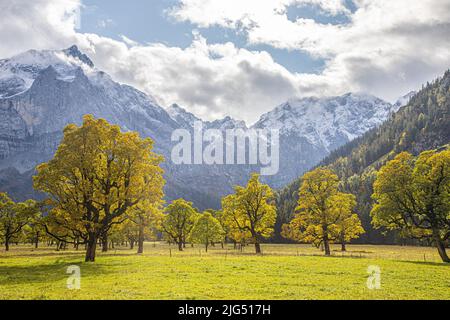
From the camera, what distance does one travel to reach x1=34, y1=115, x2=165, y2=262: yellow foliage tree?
4506cm

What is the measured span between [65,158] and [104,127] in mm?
6236

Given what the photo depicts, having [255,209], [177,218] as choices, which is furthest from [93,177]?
[177,218]

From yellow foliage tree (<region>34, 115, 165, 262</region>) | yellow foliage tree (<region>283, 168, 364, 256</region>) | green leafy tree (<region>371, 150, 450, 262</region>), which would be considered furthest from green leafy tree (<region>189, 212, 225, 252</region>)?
yellow foliage tree (<region>34, 115, 165, 262</region>)

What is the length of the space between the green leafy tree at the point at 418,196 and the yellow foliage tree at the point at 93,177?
1382 inches

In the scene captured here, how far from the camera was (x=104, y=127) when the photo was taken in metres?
47.4

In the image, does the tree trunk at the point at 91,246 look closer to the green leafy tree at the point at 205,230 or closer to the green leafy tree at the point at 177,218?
the green leafy tree at the point at 177,218

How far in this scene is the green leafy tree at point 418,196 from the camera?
52.5m

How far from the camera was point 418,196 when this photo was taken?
177 ft

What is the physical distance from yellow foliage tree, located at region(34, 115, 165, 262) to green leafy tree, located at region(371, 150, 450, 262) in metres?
35.1

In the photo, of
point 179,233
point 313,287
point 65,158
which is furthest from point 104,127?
point 179,233

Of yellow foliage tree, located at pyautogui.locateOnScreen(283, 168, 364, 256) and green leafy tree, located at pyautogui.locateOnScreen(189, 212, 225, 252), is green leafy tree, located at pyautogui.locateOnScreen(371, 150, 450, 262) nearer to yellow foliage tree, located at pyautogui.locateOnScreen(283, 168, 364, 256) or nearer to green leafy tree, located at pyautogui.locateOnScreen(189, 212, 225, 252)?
yellow foliage tree, located at pyautogui.locateOnScreen(283, 168, 364, 256)

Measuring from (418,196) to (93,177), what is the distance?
46.7 meters
